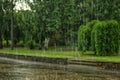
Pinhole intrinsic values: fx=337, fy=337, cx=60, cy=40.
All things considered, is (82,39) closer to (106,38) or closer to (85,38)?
(85,38)

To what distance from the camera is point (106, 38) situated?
1177 inches

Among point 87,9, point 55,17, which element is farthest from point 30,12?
point 87,9

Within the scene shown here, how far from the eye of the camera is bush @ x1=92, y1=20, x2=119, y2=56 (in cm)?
2992

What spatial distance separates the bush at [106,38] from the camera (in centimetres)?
2992

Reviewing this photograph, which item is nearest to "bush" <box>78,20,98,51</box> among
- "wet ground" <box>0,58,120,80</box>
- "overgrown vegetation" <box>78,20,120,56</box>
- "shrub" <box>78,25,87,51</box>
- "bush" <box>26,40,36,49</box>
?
"shrub" <box>78,25,87,51</box>

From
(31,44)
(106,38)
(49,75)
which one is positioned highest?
(106,38)

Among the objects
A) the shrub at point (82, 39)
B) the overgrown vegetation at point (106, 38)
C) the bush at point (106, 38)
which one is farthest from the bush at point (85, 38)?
the bush at point (106, 38)

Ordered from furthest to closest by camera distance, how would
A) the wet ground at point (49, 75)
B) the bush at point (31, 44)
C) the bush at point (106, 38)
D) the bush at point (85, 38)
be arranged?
the bush at point (31, 44), the bush at point (85, 38), the bush at point (106, 38), the wet ground at point (49, 75)

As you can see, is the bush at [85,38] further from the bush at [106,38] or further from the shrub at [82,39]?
the bush at [106,38]

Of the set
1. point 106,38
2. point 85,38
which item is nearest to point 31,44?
point 85,38

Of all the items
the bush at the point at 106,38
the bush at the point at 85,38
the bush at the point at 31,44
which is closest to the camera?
the bush at the point at 106,38

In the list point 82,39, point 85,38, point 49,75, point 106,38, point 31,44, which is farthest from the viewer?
point 31,44

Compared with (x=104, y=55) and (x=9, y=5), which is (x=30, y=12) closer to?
(x=9, y=5)

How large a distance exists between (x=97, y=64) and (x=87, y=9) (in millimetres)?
20555
